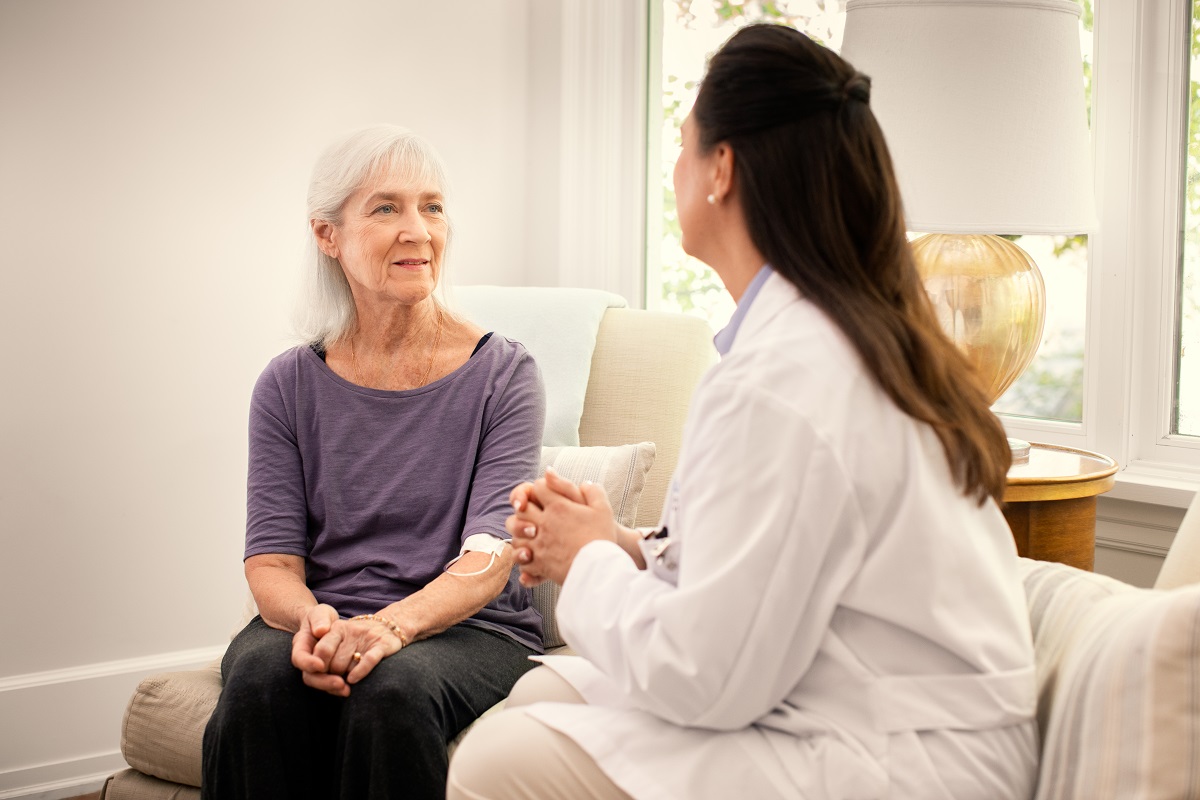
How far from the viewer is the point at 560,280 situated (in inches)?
116

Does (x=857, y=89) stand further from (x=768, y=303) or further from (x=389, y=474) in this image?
(x=389, y=474)

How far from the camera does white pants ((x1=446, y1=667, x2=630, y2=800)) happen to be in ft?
3.49

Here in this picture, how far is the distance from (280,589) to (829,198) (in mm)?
1025

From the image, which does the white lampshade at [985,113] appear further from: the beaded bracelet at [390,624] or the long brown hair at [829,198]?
the beaded bracelet at [390,624]

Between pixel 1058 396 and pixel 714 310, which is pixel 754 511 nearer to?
pixel 1058 396

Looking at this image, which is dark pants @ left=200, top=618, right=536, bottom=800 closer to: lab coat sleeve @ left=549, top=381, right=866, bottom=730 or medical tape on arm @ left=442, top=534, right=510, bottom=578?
medical tape on arm @ left=442, top=534, right=510, bottom=578

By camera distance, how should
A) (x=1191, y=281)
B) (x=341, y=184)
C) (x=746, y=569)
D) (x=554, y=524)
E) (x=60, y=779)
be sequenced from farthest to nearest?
(x=60, y=779) < (x=1191, y=281) < (x=341, y=184) < (x=554, y=524) < (x=746, y=569)

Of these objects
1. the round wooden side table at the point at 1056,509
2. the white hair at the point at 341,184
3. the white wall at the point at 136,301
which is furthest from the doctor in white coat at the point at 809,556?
the white wall at the point at 136,301

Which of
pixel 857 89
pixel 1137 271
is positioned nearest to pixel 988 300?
pixel 1137 271

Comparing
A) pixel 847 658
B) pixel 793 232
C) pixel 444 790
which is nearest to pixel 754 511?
pixel 847 658

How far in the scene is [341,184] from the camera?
5.89ft

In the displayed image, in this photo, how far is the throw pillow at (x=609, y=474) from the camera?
182 cm

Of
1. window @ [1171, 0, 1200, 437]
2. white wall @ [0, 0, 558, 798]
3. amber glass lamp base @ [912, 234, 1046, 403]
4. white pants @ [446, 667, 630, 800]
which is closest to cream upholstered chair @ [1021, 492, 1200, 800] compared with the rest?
white pants @ [446, 667, 630, 800]

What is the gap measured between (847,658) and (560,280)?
2.07m
